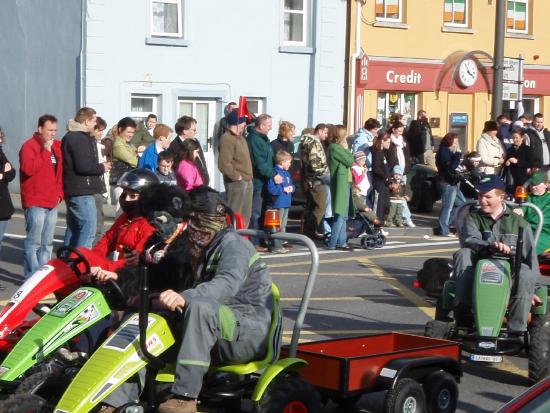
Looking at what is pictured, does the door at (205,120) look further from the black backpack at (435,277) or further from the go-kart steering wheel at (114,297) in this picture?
the go-kart steering wheel at (114,297)

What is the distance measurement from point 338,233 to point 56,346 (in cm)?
1063

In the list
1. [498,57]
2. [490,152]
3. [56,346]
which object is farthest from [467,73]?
[56,346]

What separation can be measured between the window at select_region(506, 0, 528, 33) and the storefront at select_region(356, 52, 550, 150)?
4.00ft

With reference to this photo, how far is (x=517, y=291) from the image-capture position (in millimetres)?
9367

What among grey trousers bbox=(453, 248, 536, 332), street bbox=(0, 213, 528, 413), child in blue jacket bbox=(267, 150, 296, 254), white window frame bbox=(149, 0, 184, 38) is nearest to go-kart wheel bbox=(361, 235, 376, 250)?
street bbox=(0, 213, 528, 413)

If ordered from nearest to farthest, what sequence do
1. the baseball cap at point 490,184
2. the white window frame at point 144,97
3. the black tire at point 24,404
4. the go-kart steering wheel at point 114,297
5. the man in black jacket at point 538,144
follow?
the black tire at point 24,404 < the go-kart steering wheel at point 114,297 < the baseball cap at point 490,184 < the man in black jacket at point 538,144 < the white window frame at point 144,97

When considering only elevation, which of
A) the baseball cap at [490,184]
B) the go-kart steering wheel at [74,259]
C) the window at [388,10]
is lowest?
the go-kart steering wheel at [74,259]

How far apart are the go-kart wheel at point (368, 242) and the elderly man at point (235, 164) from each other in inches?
76.9

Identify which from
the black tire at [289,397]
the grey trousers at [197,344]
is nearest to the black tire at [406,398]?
the black tire at [289,397]

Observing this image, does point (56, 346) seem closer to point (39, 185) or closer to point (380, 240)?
point (39, 185)

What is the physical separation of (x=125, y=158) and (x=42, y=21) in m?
11.5

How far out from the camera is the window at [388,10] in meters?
30.8

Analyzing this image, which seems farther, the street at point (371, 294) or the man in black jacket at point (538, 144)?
the man in black jacket at point (538, 144)

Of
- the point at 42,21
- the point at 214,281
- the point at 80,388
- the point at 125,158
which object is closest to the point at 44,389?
the point at 80,388
